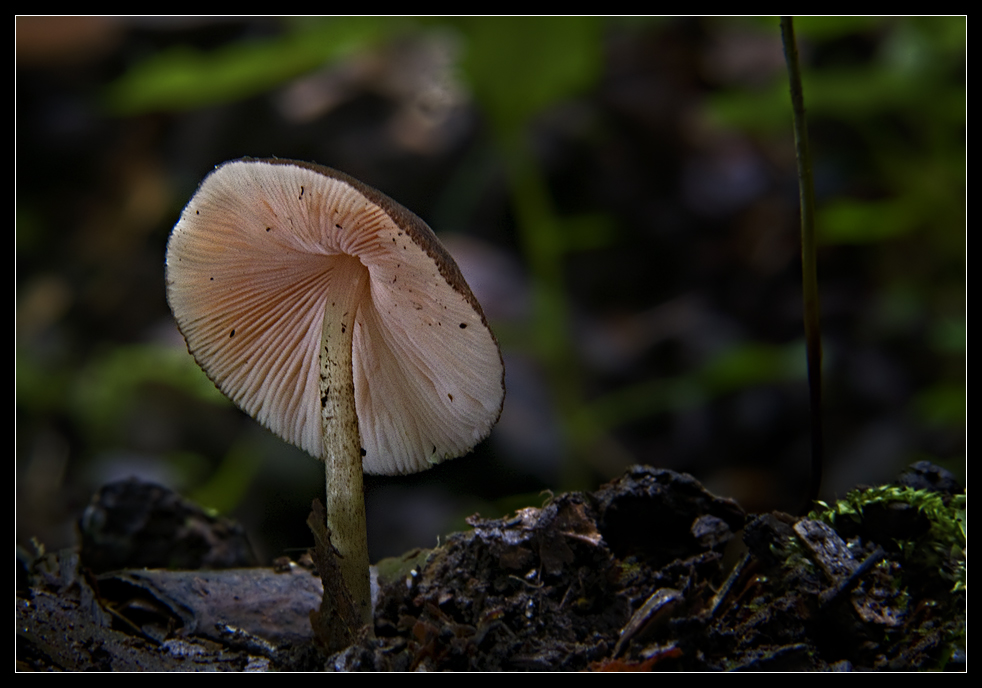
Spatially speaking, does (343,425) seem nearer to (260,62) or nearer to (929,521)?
(929,521)

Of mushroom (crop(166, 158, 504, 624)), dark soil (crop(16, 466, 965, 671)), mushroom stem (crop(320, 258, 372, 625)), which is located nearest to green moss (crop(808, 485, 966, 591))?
dark soil (crop(16, 466, 965, 671))

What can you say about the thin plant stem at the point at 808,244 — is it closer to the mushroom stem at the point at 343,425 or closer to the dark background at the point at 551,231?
the mushroom stem at the point at 343,425

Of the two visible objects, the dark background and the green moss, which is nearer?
the green moss

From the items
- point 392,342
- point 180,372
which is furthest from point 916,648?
point 180,372

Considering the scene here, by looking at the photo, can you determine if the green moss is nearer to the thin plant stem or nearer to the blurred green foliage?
the thin plant stem

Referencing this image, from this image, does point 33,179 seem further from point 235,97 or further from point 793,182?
point 793,182

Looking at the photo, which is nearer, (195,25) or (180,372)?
(180,372)
